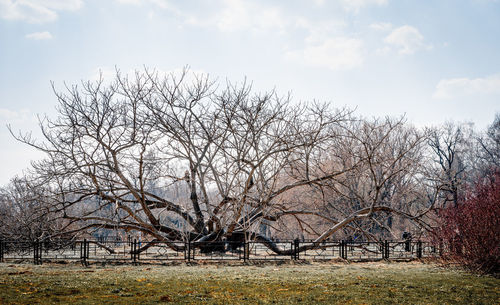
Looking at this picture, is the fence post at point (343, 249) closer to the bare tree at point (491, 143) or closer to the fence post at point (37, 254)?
the fence post at point (37, 254)

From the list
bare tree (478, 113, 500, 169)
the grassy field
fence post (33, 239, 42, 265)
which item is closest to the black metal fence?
fence post (33, 239, 42, 265)

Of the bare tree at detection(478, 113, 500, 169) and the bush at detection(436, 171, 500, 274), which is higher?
the bare tree at detection(478, 113, 500, 169)

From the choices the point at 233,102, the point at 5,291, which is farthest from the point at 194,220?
the point at 5,291

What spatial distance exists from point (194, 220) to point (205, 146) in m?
4.01

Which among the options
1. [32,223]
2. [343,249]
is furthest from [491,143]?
[32,223]

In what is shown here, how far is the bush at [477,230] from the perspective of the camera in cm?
1005

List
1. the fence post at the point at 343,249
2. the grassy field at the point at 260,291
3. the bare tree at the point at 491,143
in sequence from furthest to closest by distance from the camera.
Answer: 1. the bare tree at the point at 491,143
2. the fence post at the point at 343,249
3. the grassy field at the point at 260,291

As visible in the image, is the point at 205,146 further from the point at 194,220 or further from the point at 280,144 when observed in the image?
the point at 194,220

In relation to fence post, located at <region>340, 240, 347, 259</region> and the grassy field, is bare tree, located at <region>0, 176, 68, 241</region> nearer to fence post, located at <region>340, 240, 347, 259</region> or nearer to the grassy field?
the grassy field

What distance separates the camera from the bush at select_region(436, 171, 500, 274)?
1005 centimetres

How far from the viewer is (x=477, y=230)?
1035 centimetres

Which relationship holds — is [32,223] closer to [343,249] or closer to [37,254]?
[37,254]

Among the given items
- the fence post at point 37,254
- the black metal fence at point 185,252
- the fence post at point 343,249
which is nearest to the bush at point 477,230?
the black metal fence at point 185,252

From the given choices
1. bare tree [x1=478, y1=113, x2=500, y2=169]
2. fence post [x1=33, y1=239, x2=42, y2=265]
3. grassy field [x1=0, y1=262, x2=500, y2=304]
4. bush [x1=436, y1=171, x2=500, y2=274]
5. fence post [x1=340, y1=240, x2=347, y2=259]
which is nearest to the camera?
grassy field [x1=0, y1=262, x2=500, y2=304]
